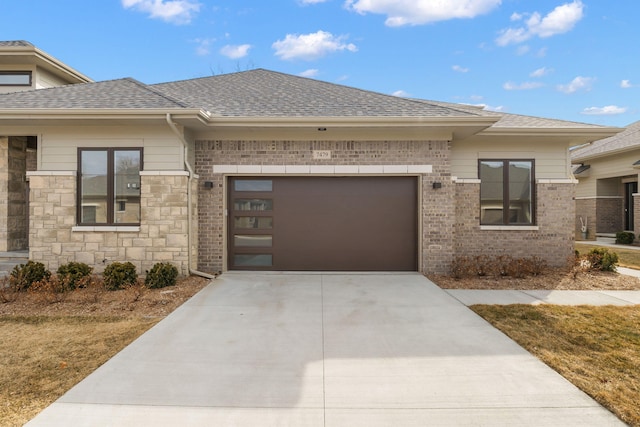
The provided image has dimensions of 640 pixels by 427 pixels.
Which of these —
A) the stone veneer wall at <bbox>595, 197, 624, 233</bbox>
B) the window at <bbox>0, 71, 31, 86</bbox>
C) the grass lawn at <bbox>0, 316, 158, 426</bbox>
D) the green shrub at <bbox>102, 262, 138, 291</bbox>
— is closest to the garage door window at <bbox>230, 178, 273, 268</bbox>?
the green shrub at <bbox>102, 262, 138, 291</bbox>

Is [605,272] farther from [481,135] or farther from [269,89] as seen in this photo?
[269,89]

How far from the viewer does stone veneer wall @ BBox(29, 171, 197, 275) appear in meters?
7.51

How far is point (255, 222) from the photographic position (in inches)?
331

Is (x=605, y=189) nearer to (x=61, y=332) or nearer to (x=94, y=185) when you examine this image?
(x=94, y=185)

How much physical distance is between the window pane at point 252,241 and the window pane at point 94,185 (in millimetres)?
2927

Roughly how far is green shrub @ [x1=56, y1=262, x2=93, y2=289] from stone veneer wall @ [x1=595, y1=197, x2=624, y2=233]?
72.3ft

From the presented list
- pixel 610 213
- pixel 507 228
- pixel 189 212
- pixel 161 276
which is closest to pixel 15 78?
pixel 189 212

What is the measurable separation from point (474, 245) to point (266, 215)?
5.33 meters

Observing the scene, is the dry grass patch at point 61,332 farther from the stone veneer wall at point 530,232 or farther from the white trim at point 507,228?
the white trim at point 507,228

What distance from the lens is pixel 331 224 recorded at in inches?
329

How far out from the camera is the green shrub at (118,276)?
675 centimetres

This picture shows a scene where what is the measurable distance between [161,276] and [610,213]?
70.7 feet

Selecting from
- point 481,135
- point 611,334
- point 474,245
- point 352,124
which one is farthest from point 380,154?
point 611,334

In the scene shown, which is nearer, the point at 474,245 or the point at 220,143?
the point at 220,143
